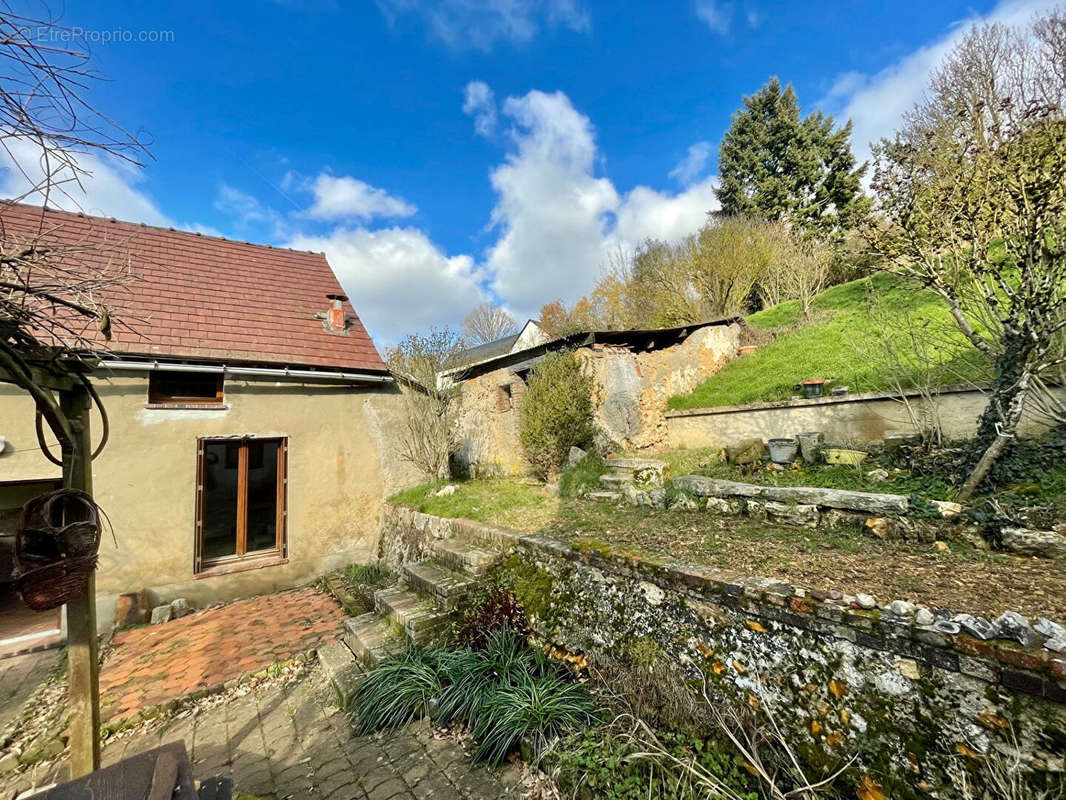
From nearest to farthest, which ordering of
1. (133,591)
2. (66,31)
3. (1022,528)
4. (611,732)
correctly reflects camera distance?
1. (66,31)
2. (611,732)
3. (1022,528)
4. (133,591)

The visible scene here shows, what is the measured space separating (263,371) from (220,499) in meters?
2.40

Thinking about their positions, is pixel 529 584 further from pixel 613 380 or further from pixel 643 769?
pixel 613 380

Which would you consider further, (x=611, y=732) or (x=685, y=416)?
(x=685, y=416)

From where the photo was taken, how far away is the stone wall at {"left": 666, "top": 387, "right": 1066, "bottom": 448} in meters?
5.00

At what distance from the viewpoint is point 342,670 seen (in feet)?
12.5

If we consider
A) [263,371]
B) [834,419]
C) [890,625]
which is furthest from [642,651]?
[263,371]

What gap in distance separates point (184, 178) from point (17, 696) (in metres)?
5.26

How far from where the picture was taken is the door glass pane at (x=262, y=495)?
650 cm

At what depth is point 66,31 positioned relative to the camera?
4.89 ft

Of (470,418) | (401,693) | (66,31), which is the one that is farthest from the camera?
(470,418)

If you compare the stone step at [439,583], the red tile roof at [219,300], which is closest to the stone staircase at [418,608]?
the stone step at [439,583]

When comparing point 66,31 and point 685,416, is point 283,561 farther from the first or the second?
point 685,416

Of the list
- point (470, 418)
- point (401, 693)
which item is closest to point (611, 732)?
point (401, 693)

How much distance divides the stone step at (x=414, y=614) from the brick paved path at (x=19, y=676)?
3176 mm
